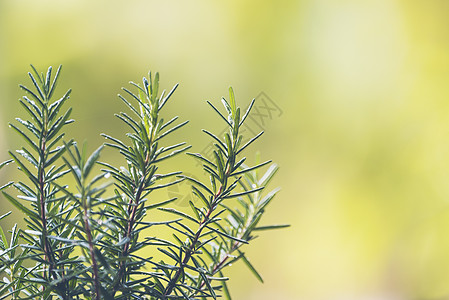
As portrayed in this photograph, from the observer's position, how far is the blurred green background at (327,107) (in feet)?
3.72

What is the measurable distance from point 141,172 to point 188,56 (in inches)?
38.9

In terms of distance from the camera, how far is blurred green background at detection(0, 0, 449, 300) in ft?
3.72

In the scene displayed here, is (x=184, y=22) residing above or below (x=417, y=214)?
above

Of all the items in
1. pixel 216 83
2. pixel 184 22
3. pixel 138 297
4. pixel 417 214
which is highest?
pixel 184 22

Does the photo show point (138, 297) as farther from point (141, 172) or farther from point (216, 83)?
point (216, 83)

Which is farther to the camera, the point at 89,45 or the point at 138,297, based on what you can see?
the point at 89,45

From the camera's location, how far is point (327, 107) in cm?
117

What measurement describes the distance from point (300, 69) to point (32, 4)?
26.1 inches

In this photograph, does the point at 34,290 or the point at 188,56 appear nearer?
the point at 34,290

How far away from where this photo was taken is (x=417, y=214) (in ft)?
3.90

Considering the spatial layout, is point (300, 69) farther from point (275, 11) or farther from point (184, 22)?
point (184, 22)

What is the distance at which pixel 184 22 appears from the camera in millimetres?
1149

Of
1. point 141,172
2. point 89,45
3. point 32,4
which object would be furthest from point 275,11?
point 141,172

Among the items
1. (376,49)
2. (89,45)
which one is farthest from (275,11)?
(89,45)
